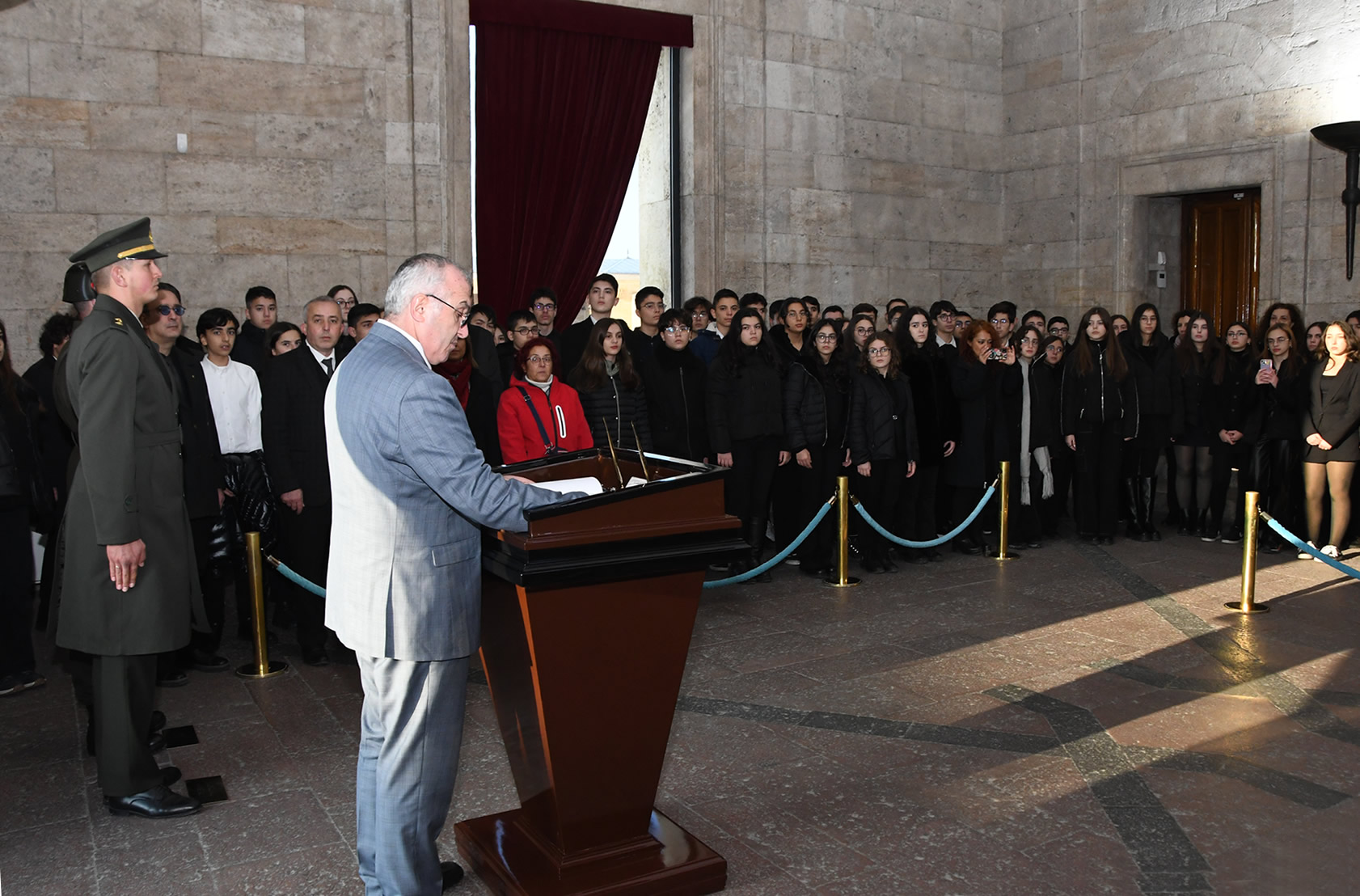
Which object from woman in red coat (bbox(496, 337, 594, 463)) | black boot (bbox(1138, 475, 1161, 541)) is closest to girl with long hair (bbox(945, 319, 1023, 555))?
black boot (bbox(1138, 475, 1161, 541))

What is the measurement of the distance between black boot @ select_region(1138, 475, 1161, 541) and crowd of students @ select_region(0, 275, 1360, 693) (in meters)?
0.03

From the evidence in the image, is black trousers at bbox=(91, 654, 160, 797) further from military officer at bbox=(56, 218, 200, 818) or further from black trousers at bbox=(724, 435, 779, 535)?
black trousers at bbox=(724, 435, 779, 535)

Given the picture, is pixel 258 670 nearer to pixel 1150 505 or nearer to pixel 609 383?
pixel 609 383

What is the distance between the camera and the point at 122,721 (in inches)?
153

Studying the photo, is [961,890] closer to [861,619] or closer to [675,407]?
[861,619]

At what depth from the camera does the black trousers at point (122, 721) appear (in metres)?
3.86

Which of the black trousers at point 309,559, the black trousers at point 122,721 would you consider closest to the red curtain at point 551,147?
the black trousers at point 309,559

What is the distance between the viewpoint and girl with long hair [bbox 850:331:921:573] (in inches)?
305

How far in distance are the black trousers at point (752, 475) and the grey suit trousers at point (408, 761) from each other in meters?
4.60

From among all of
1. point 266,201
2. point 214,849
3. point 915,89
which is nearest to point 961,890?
point 214,849

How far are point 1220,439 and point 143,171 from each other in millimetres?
8230

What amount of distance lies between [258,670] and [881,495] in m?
4.20

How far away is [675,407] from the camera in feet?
24.6

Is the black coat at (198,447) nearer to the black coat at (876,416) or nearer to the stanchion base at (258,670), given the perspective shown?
the stanchion base at (258,670)
